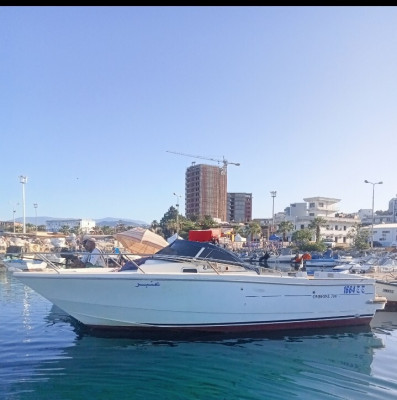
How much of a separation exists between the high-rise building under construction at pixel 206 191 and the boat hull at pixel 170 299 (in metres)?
102

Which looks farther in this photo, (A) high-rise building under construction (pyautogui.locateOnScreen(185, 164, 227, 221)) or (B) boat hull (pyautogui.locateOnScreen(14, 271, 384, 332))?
(A) high-rise building under construction (pyautogui.locateOnScreen(185, 164, 227, 221))

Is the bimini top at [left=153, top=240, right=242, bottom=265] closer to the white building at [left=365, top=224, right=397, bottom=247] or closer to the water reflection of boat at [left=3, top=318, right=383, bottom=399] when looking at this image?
the water reflection of boat at [left=3, top=318, right=383, bottom=399]

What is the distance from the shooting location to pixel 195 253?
10383 millimetres

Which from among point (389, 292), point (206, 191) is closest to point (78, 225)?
point (206, 191)

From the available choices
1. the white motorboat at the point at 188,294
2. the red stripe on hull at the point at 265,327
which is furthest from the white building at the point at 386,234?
the white motorboat at the point at 188,294

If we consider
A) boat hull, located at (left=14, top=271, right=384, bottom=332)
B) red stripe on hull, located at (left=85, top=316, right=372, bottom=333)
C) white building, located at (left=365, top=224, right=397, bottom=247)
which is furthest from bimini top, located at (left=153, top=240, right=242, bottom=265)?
white building, located at (left=365, top=224, right=397, bottom=247)

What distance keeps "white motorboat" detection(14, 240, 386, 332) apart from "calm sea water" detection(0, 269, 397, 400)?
1.34 ft

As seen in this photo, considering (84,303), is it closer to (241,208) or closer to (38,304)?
(38,304)

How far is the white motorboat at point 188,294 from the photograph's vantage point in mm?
9297

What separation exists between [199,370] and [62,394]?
8.22 feet

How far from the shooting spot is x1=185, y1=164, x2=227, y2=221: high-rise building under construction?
114625mm

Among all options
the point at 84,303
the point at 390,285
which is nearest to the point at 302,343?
the point at 84,303

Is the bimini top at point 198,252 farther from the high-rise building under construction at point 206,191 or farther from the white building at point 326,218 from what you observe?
the high-rise building under construction at point 206,191

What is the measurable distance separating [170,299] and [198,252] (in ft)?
5.28
